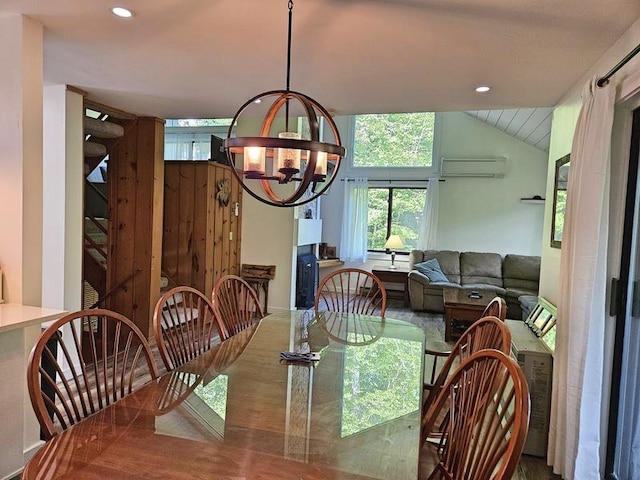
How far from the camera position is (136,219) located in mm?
4254

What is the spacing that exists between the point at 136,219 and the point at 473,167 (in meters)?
5.44

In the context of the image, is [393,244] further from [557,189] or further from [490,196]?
[557,189]

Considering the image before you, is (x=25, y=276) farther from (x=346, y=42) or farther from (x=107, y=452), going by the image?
(x=346, y=42)

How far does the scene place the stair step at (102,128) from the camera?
3709 millimetres

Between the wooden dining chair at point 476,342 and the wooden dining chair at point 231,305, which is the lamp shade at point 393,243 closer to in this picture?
the wooden dining chair at point 231,305

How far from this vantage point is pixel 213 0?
1863 millimetres

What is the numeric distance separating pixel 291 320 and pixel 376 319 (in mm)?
550

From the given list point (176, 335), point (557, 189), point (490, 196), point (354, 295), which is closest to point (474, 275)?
point (490, 196)

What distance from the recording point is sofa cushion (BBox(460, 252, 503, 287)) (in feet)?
21.5

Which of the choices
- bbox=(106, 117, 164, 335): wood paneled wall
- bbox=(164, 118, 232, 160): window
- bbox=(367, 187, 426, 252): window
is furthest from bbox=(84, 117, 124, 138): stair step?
bbox=(367, 187, 426, 252): window

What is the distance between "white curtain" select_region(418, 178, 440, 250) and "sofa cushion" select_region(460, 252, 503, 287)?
698 mm

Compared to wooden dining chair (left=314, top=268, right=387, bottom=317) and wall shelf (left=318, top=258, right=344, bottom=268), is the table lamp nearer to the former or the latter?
wooden dining chair (left=314, top=268, right=387, bottom=317)

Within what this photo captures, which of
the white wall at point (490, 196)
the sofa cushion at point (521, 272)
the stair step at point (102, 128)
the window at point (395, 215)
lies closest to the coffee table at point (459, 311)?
the sofa cushion at point (521, 272)

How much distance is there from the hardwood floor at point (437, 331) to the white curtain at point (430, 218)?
1.14m
